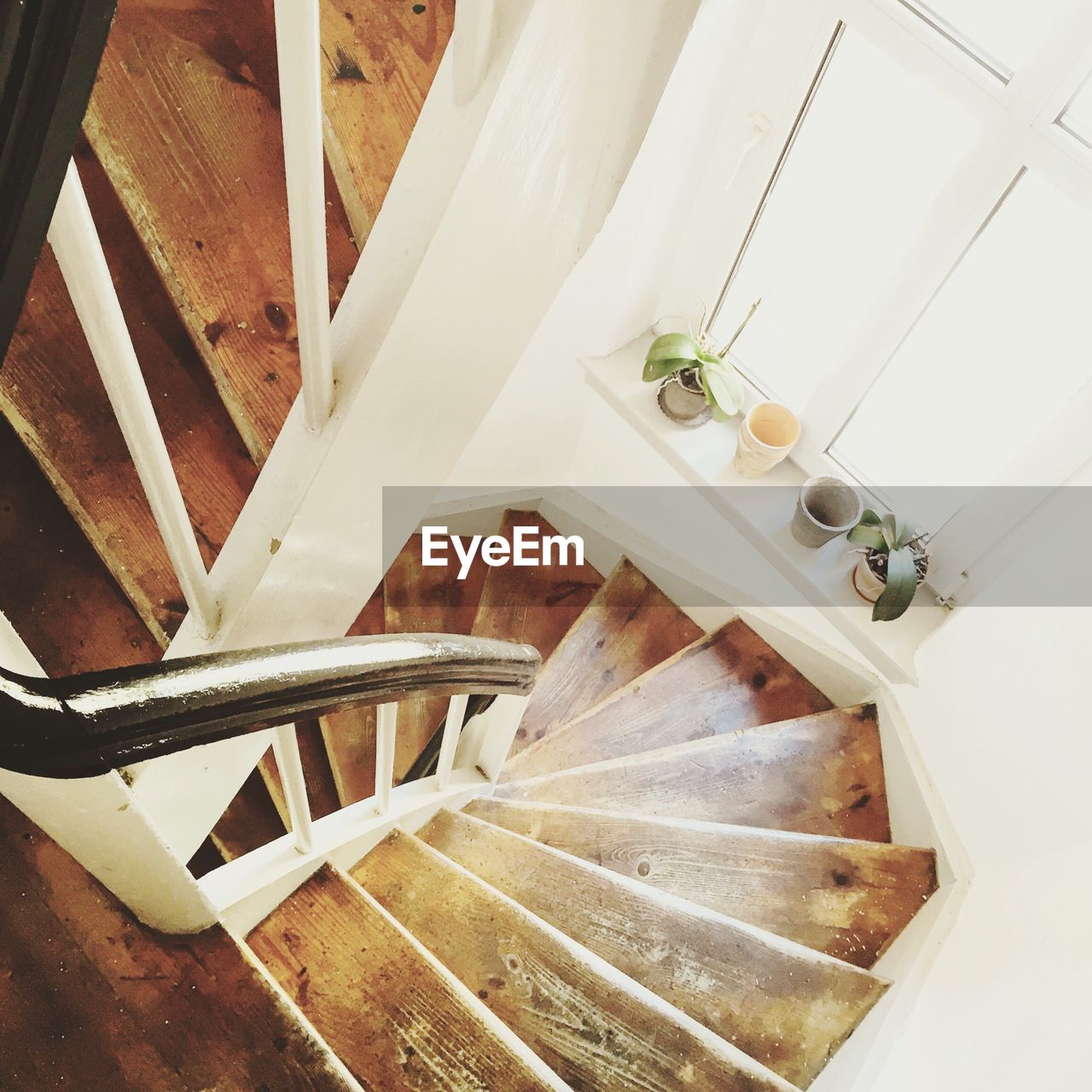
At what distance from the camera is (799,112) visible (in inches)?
68.6

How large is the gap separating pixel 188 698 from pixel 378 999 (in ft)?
2.28

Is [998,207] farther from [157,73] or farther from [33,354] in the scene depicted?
[33,354]

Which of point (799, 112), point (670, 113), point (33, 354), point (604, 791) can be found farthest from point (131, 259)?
point (604, 791)

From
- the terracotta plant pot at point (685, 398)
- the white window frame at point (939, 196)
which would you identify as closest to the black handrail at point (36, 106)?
the white window frame at point (939, 196)

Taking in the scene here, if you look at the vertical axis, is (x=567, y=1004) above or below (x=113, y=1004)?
below

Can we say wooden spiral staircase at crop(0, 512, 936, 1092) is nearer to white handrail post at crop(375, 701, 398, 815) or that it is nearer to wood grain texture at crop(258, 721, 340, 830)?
wood grain texture at crop(258, 721, 340, 830)

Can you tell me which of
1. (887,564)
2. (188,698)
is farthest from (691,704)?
(188,698)

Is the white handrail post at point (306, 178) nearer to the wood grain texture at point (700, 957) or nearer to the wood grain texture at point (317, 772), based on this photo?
the wood grain texture at point (700, 957)

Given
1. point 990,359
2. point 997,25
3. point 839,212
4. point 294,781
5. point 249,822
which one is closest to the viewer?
point 294,781

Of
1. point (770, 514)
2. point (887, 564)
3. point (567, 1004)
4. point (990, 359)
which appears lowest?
point (567, 1004)

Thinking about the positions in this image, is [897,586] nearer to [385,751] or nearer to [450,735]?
[450,735]

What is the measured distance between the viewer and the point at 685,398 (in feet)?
7.32

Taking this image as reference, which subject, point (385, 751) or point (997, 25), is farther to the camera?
point (997, 25)

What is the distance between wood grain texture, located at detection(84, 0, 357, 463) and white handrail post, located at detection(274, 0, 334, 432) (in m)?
0.37
